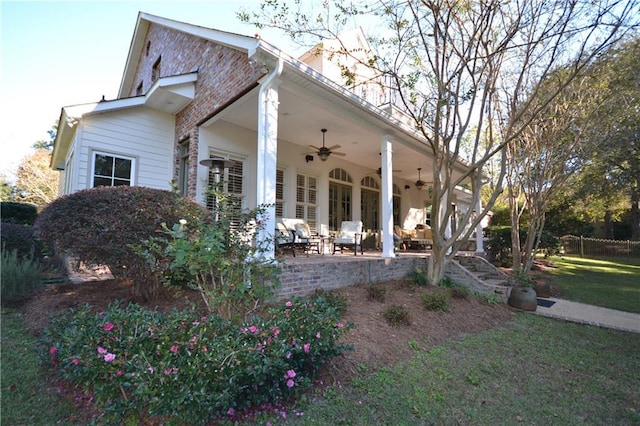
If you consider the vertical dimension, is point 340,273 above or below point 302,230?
below

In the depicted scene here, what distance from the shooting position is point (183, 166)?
25.7 ft

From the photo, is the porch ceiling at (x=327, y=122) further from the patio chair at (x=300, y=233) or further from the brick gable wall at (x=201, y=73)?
the patio chair at (x=300, y=233)

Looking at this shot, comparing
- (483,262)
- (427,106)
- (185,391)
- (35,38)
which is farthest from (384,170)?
(35,38)

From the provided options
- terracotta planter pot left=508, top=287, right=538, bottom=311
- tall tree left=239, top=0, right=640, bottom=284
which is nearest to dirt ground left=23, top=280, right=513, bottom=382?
terracotta planter pot left=508, top=287, right=538, bottom=311

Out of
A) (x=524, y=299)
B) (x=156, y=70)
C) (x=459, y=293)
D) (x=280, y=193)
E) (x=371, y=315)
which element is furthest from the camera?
(x=156, y=70)

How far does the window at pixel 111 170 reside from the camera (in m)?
6.85

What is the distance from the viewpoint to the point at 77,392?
2.62 metres

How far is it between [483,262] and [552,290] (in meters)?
1.73

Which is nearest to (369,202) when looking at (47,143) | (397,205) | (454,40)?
(397,205)

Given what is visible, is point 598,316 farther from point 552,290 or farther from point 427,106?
point 427,106

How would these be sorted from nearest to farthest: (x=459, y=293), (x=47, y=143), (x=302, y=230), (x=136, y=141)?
(x=459, y=293), (x=136, y=141), (x=302, y=230), (x=47, y=143)

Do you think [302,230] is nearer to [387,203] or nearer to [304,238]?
[304,238]

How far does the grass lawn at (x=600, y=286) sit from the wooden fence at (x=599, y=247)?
233 inches

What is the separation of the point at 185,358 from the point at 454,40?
6533mm
